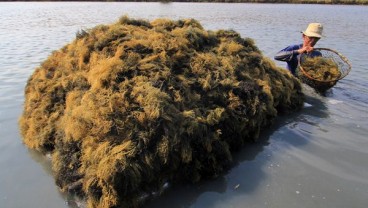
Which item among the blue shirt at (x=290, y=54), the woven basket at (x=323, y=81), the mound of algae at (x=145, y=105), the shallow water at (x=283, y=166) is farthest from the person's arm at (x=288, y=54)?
the mound of algae at (x=145, y=105)

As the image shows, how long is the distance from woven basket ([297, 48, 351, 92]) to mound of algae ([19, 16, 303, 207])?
0.91m

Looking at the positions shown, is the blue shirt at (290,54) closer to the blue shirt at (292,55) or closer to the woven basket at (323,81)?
the blue shirt at (292,55)

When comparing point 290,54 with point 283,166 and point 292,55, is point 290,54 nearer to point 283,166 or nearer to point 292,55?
point 292,55

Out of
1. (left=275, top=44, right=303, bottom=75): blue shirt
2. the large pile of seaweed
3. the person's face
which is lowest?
the large pile of seaweed

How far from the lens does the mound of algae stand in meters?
3.64

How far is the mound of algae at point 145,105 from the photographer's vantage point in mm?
3639

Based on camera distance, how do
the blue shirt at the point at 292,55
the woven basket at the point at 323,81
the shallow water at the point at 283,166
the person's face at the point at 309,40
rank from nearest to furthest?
the shallow water at the point at 283,166
the woven basket at the point at 323,81
the person's face at the point at 309,40
the blue shirt at the point at 292,55

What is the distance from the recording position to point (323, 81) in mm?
6812

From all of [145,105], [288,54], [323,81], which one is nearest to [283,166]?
[145,105]

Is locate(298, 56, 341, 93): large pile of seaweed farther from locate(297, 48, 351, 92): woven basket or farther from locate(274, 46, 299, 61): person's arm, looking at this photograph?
locate(274, 46, 299, 61): person's arm

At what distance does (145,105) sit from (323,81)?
169 inches

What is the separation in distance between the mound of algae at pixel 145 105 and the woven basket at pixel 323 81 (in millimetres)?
907

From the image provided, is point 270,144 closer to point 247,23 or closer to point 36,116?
point 36,116

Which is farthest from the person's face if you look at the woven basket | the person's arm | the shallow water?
the shallow water
